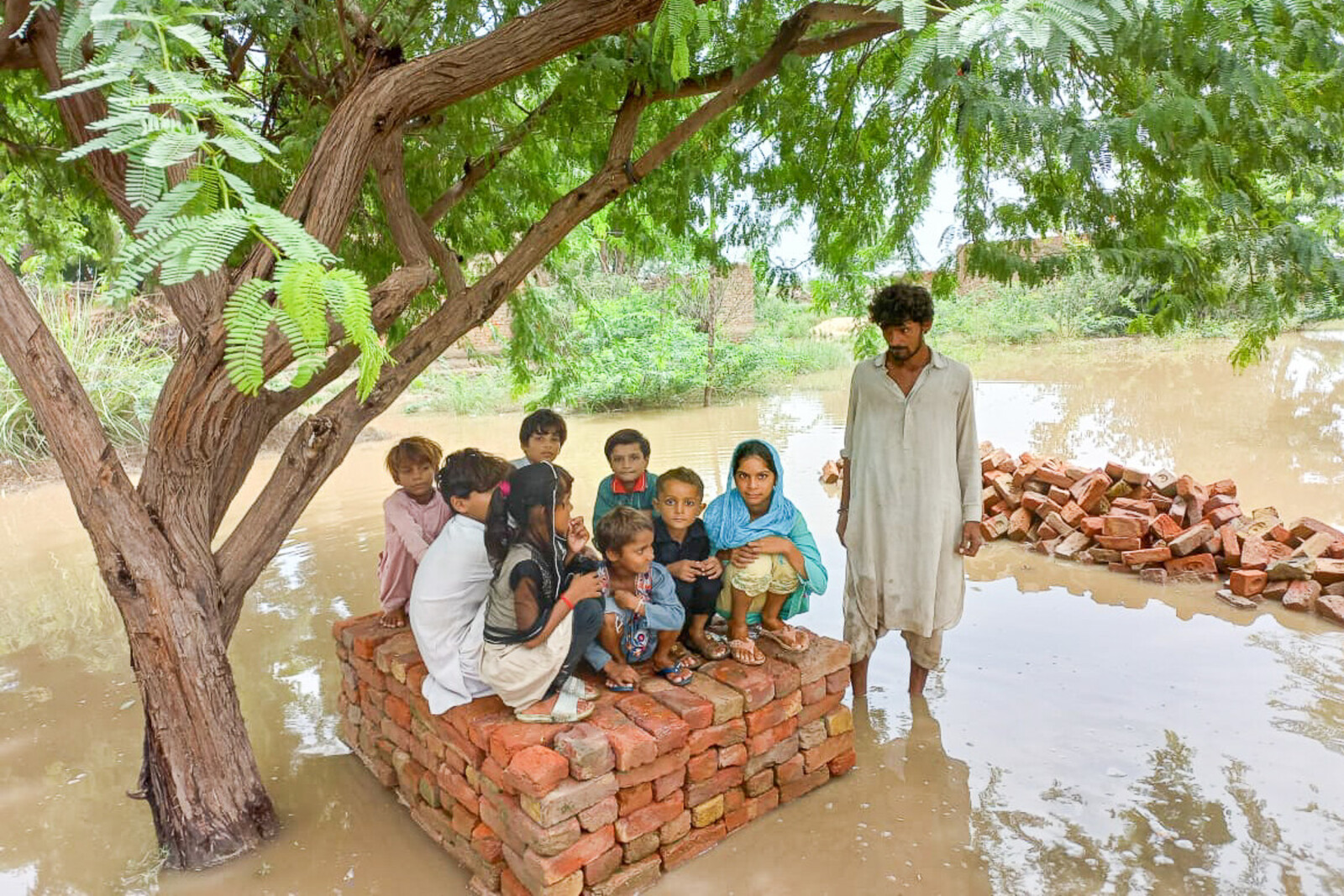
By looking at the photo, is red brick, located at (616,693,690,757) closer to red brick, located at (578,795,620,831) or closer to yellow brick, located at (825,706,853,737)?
red brick, located at (578,795,620,831)

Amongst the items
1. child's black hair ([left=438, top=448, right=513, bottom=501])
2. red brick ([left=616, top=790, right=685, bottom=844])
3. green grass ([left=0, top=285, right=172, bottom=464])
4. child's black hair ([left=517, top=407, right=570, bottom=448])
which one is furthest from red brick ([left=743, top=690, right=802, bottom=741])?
green grass ([left=0, top=285, right=172, bottom=464])

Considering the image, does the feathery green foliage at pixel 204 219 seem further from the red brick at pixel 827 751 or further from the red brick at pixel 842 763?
the red brick at pixel 842 763

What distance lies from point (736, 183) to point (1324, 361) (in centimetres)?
1282

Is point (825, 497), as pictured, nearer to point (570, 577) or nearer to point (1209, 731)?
point (1209, 731)

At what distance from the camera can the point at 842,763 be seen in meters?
3.45

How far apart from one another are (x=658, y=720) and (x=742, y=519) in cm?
89

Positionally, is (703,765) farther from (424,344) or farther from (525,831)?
(424,344)

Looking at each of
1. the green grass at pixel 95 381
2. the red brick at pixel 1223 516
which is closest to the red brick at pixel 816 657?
the red brick at pixel 1223 516

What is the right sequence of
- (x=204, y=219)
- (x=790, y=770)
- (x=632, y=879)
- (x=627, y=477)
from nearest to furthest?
(x=204, y=219) < (x=632, y=879) < (x=790, y=770) < (x=627, y=477)

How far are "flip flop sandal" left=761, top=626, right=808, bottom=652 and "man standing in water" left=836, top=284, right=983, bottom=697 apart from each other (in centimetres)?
58

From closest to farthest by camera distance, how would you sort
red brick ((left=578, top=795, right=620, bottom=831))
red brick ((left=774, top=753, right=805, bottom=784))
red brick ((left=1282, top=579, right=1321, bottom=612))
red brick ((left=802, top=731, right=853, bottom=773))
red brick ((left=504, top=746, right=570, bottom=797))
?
red brick ((left=504, top=746, right=570, bottom=797)) < red brick ((left=578, top=795, right=620, bottom=831)) < red brick ((left=774, top=753, right=805, bottom=784)) < red brick ((left=802, top=731, right=853, bottom=773)) < red brick ((left=1282, top=579, right=1321, bottom=612))

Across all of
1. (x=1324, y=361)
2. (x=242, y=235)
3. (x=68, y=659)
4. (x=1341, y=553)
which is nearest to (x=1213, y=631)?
(x=1341, y=553)

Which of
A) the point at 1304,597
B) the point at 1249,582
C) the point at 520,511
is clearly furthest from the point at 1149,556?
the point at 520,511

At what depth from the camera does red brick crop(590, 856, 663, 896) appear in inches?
106
